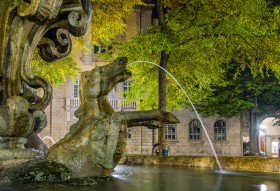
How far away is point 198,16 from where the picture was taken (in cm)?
1460

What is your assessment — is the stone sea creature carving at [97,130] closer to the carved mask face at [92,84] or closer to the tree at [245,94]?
the carved mask face at [92,84]

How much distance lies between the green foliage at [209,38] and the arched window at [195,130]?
15476 mm

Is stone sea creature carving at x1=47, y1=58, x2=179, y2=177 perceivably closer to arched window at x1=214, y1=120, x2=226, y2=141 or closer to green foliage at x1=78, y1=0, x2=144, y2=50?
green foliage at x1=78, y1=0, x2=144, y2=50

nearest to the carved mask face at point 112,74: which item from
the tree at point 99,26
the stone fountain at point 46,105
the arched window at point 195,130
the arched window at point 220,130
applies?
the stone fountain at point 46,105

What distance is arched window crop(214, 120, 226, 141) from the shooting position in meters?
31.9

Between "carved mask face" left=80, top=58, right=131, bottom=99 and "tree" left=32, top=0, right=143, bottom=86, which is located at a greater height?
"tree" left=32, top=0, right=143, bottom=86

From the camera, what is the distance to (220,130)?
32125mm

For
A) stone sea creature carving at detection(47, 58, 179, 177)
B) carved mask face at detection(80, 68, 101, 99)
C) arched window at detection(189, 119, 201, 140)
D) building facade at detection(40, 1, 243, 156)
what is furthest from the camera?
arched window at detection(189, 119, 201, 140)

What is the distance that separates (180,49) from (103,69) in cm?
939

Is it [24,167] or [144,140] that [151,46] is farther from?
[144,140]

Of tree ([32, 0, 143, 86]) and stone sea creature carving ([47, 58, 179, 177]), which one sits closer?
stone sea creature carving ([47, 58, 179, 177])

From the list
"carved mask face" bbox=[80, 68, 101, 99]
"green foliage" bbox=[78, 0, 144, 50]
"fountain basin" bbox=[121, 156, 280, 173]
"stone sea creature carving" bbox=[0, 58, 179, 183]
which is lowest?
"fountain basin" bbox=[121, 156, 280, 173]

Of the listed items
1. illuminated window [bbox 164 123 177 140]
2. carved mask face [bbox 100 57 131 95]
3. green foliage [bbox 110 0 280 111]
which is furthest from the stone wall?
carved mask face [bbox 100 57 131 95]

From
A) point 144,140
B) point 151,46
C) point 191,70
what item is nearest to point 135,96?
point 191,70
